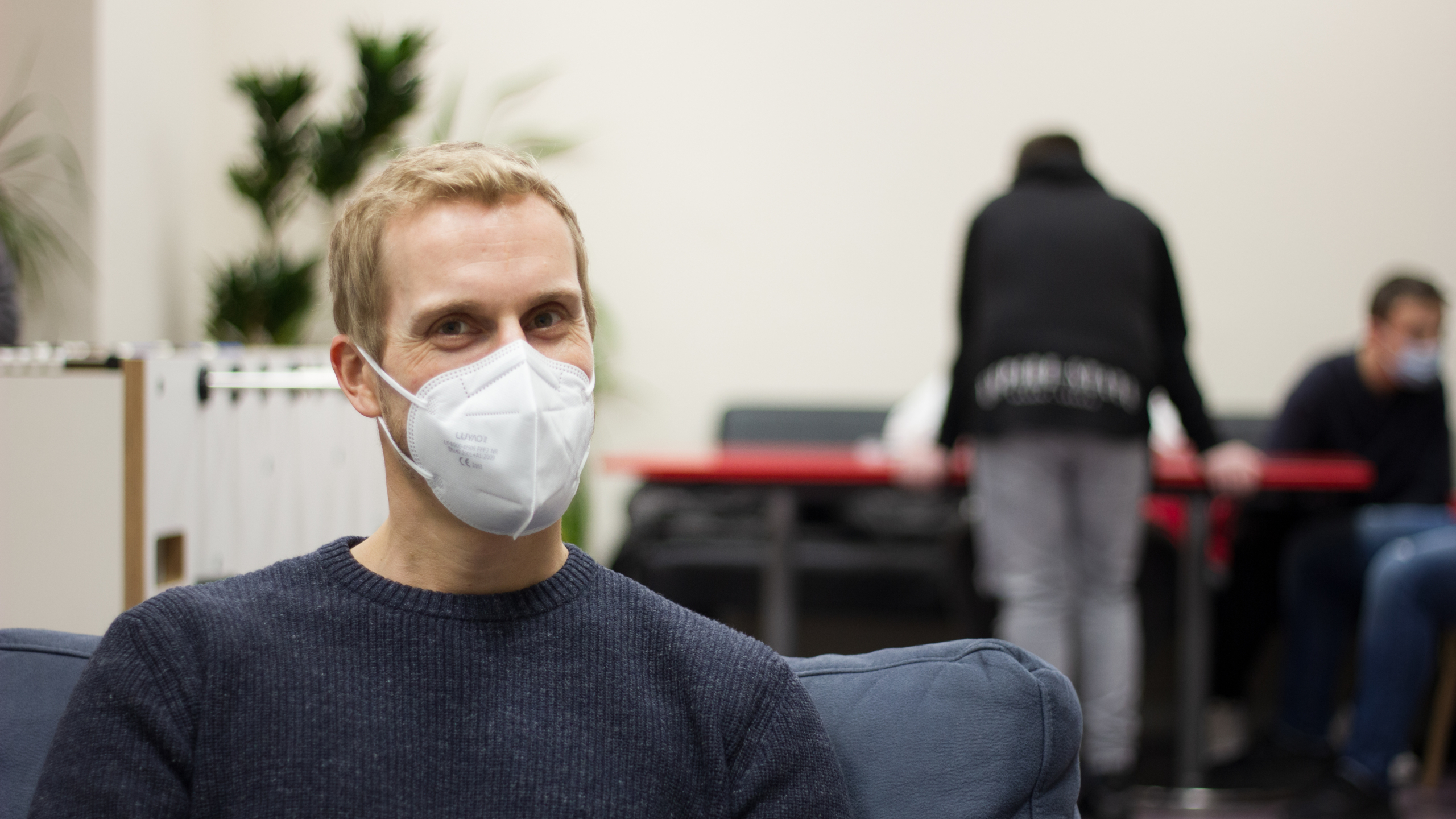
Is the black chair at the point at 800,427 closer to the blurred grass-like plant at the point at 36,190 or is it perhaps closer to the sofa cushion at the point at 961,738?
the blurred grass-like plant at the point at 36,190

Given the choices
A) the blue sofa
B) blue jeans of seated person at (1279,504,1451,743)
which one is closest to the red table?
blue jeans of seated person at (1279,504,1451,743)

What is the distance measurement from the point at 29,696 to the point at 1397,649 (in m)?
2.94

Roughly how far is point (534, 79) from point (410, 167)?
4.23m

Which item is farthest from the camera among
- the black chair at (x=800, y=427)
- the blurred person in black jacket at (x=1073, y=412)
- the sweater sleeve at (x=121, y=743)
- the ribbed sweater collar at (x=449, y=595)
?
the black chair at (x=800, y=427)

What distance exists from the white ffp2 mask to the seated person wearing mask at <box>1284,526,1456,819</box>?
2.54m

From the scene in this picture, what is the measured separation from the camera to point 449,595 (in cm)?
96

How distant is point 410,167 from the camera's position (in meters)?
1.01

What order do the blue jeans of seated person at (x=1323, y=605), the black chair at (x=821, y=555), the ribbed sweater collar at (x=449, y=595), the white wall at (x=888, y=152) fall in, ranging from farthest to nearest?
the white wall at (x=888, y=152) → the black chair at (x=821, y=555) → the blue jeans of seated person at (x=1323, y=605) → the ribbed sweater collar at (x=449, y=595)

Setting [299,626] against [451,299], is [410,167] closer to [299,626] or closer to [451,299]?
[451,299]

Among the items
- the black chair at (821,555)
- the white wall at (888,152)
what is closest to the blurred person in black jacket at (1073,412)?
the black chair at (821,555)

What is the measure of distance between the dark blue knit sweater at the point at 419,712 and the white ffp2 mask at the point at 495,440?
69 millimetres

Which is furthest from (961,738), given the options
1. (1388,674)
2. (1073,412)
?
(1388,674)

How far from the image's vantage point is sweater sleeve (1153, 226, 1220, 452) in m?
2.85

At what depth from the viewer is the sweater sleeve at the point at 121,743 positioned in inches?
32.7
